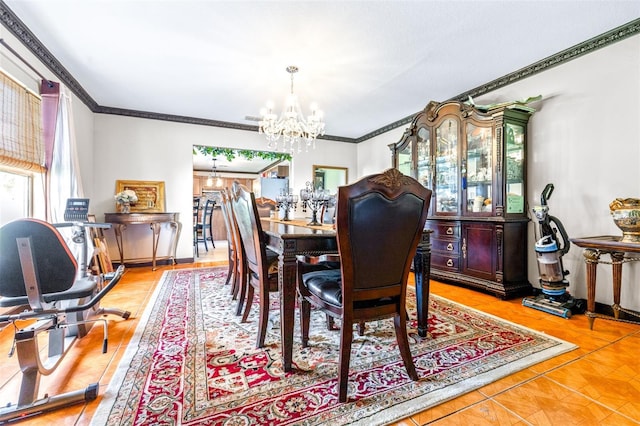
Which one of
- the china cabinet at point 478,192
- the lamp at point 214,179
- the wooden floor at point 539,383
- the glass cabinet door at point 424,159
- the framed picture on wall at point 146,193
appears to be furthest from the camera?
the lamp at point 214,179

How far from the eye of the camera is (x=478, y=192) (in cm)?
331

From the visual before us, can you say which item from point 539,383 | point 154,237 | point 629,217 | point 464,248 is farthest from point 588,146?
point 154,237

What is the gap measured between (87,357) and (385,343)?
190 centimetres

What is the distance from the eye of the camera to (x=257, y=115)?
4629mm

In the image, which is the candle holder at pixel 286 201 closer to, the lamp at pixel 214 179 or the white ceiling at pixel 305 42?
the white ceiling at pixel 305 42

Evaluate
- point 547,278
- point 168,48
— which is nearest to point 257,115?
point 168,48

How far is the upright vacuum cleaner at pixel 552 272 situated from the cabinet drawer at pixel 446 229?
0.85 metres

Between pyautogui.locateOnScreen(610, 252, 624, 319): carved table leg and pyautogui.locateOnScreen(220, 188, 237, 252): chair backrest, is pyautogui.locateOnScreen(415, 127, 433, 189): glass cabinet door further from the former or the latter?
pyautogui.locateOnScreen(220, 188, 237, 252): chair backrest

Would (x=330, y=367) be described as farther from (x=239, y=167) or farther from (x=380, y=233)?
(x=239, y=167)

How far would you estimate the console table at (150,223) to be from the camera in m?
4.06

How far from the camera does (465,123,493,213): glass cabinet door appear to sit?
124 inches

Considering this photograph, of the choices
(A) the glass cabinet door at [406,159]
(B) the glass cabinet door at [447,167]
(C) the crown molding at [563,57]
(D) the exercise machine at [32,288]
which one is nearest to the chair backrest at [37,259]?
(D) the exercise machine at [32,288]

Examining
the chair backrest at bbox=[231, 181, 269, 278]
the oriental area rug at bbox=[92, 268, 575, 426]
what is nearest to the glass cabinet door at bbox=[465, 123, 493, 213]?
the oriental area rug at bbox=[92, 268, 575, 426]

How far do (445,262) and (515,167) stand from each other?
1.33 metres
